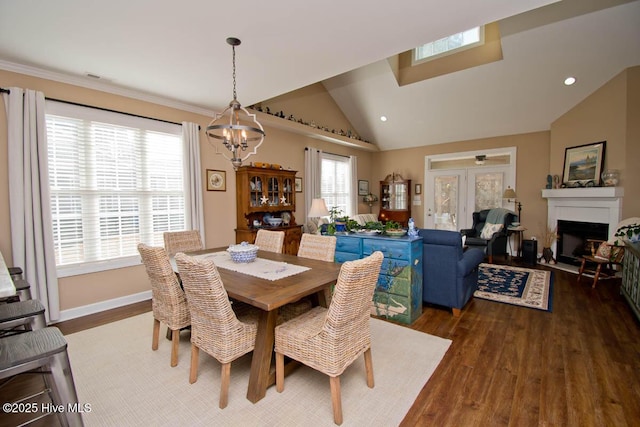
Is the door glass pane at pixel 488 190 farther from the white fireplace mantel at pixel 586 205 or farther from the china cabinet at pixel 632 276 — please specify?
the china cabinet at pixel 632 276

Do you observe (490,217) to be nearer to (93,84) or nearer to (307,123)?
(307,123)

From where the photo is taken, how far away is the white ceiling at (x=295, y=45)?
7.10 feet

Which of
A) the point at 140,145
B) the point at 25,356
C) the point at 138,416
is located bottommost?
the point at 138,416

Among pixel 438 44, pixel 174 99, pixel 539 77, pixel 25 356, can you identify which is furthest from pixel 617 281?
pixel 174 99

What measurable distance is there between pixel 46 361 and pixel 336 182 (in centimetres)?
615

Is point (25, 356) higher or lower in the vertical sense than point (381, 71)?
lower

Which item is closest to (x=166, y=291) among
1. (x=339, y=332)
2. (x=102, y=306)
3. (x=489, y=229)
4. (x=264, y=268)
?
(x=264, y=268)

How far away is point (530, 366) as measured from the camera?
231 centimetres

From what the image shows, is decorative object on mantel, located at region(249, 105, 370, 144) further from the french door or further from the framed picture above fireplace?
the framed picture above fireplace

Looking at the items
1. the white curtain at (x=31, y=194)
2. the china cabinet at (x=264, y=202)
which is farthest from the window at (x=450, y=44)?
the white curtain at (x=31, y=194)

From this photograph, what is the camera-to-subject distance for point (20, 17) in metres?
2.19

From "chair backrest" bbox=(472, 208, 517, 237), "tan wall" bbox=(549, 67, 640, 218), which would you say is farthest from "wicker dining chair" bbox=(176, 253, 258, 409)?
"tan wall" bbox=(549, 67, 640, 218)

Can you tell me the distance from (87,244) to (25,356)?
2533 millimetres

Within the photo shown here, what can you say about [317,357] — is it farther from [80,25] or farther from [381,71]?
[381,71]
